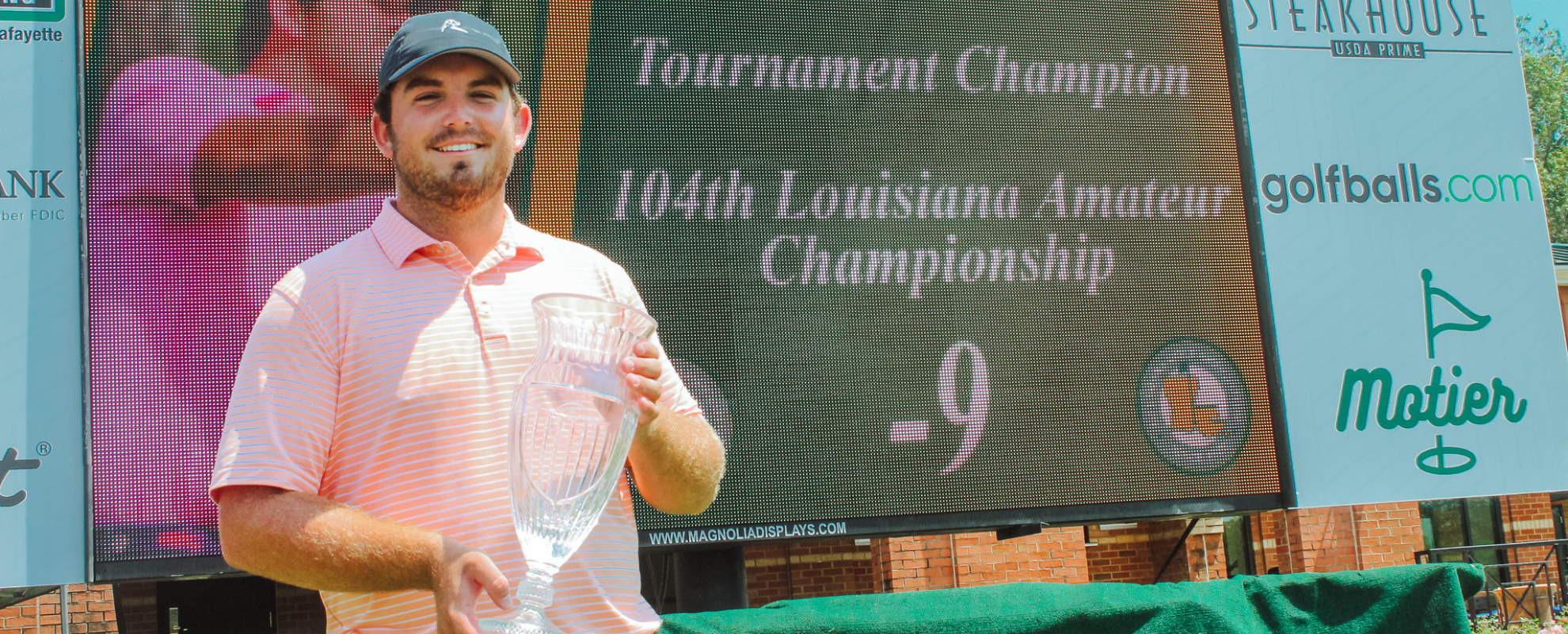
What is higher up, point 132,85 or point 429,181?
point 132,85

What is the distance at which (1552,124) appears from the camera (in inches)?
709

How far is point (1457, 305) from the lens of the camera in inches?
147

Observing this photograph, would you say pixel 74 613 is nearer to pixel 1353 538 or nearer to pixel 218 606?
pixel 218 606

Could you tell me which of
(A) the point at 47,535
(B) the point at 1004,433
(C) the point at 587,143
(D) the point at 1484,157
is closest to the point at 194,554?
(A) the point at 47,535

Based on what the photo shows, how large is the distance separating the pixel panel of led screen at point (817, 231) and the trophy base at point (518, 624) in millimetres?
1918

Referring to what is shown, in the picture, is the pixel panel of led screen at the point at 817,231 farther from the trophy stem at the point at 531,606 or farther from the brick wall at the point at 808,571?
the brick wall at the point at 808,571

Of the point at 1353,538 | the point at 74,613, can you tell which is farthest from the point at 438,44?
the point at 1353,538

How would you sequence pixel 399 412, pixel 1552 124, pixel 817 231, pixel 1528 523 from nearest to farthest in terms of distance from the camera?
1. pixel 399 412
2. pixel 817 231
3. pixel 1528 523
4. pixel 1552 124

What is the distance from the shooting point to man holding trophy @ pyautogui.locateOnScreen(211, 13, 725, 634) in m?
1.20

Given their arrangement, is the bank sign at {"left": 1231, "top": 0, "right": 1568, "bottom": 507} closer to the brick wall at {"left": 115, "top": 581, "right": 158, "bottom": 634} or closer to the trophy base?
the trophy base

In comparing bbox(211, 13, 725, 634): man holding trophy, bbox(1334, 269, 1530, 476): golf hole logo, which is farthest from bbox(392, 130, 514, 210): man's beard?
bbox(1334, 269, 1530, 476): golf hole logo

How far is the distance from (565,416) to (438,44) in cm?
52

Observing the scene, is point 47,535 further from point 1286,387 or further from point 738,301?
point 1286,387

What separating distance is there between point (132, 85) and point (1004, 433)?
7.70 ft
